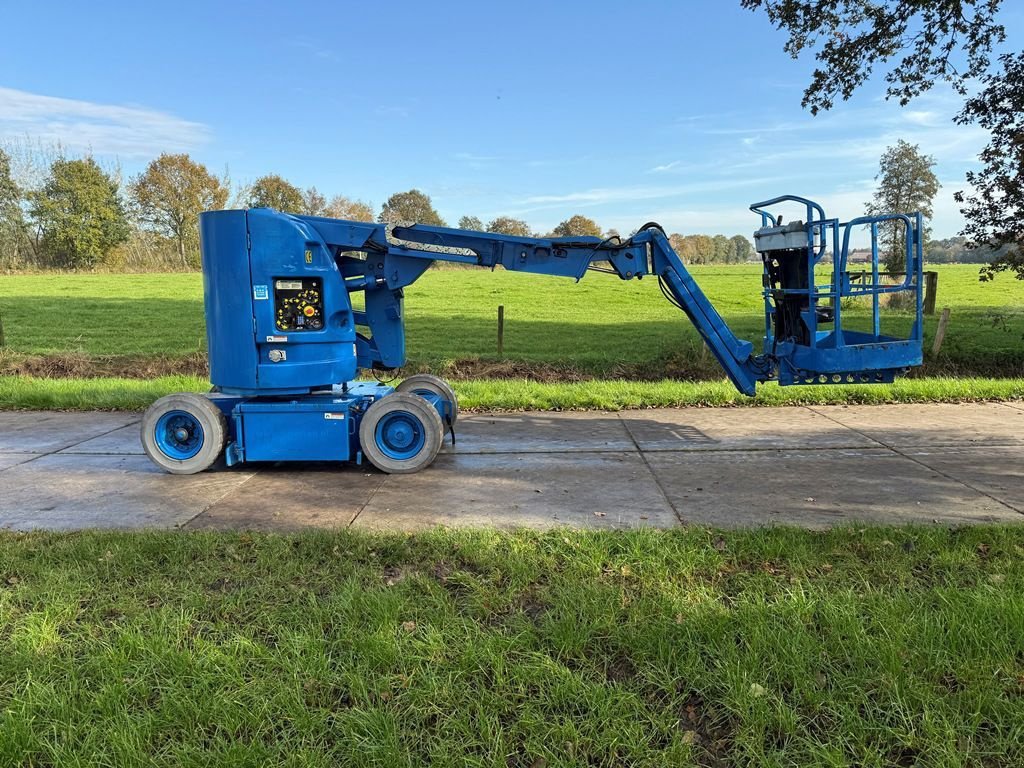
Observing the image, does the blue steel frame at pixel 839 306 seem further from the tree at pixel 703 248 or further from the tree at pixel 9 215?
the tree at pixel 703 248

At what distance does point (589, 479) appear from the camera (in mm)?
5961

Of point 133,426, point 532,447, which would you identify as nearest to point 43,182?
point 133,426

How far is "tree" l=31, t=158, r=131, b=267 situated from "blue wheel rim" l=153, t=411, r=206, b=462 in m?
54.6

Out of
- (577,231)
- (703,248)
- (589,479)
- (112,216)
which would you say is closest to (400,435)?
(589,479)

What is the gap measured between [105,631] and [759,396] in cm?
816

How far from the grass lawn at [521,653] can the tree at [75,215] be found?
56.9 meters

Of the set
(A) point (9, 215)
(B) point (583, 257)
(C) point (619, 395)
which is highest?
(A) point (9, 215)

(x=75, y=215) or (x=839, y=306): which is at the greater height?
(x=75, y=215)

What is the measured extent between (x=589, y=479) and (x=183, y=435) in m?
3.72

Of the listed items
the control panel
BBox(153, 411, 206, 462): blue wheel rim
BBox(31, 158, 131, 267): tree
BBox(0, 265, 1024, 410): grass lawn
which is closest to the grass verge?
BBox(0, 265, 1024, 410): grass lawn

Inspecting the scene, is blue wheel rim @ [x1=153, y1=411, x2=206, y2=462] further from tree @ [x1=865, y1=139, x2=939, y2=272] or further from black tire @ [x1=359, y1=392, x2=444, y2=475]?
tree @ [x1=865, y1=139, x2=939, y2=272]

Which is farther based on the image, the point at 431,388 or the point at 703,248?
the point at 703,248

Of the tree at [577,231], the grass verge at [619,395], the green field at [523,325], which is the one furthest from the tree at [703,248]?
the grass verge at [619,395]

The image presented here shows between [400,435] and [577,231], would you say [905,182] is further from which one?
[400,435]
